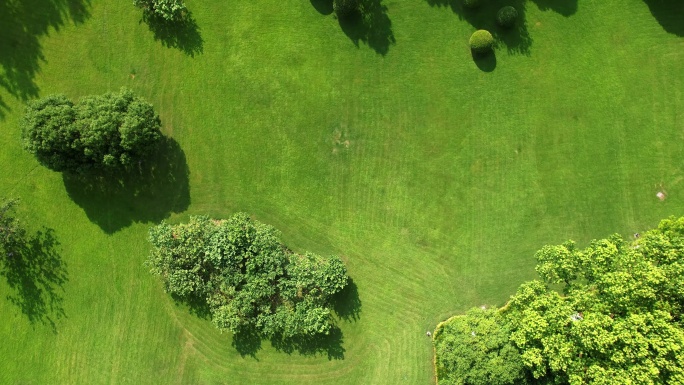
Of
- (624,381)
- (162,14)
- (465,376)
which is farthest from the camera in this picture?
(162,14)

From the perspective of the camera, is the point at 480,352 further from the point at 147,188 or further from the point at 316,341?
the point at 147,188

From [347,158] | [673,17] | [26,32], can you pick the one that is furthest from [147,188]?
[673,17]

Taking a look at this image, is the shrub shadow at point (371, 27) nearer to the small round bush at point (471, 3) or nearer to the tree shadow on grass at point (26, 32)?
the small round bush at point (471, 3)

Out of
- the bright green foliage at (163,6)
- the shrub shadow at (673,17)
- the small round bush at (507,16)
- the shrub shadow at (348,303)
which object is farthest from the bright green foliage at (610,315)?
the bright green foliage at (163,6)

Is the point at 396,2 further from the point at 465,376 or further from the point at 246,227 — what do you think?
the point at 465,376

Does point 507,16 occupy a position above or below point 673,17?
above

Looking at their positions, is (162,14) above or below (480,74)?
above

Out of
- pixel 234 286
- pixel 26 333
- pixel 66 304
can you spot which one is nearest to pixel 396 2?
pixel 234 286
